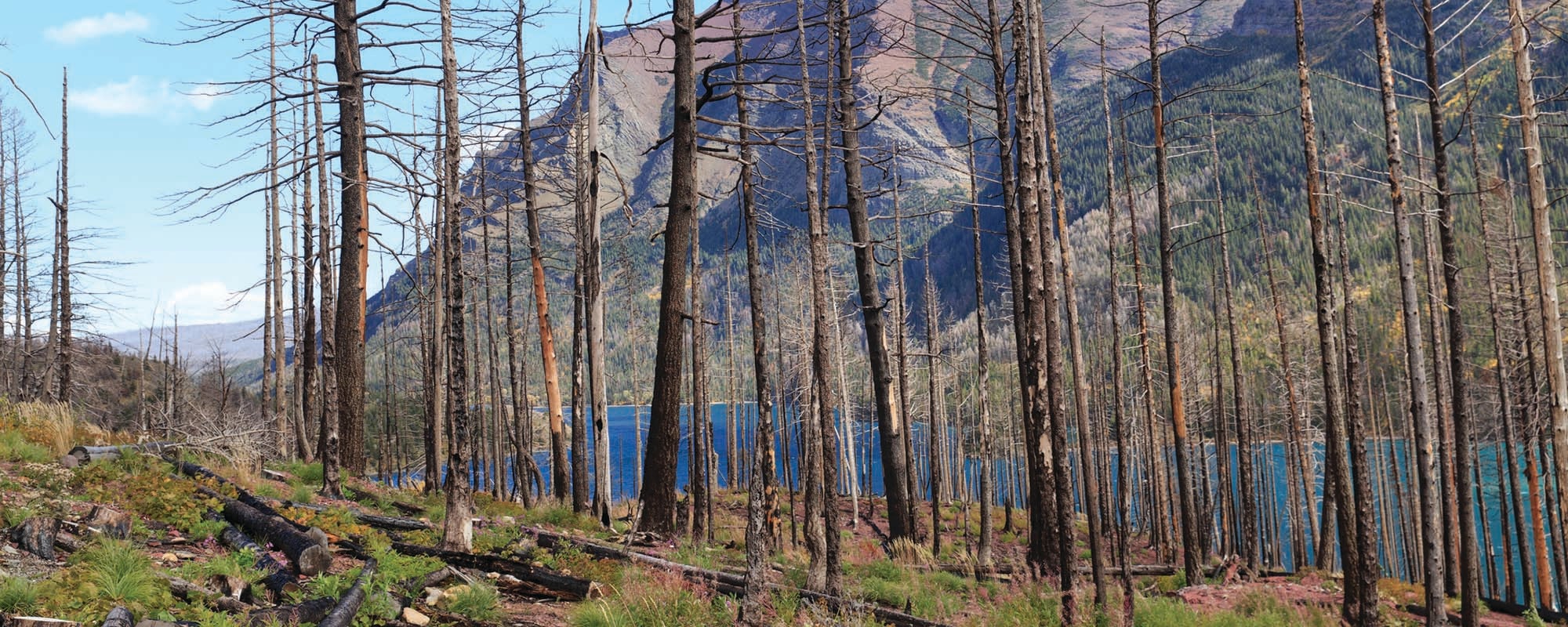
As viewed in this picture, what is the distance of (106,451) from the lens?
36.3 ft

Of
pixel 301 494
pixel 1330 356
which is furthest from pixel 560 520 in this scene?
pixel 1330 356

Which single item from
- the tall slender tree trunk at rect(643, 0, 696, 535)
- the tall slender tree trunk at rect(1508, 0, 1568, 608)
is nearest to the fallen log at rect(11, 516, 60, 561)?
the tall slender tree trunk at rect(643, 0, 696, 535)

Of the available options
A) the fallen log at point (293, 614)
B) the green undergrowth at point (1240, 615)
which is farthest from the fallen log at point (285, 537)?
the green undergrowth at point (1240, 615)

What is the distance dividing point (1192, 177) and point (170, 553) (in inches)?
7397

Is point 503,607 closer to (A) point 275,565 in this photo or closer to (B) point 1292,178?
(A) point 275,565

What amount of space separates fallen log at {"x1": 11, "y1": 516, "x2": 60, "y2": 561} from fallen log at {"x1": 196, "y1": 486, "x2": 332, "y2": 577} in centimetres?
157

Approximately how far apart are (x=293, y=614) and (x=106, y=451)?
8316 millimetres

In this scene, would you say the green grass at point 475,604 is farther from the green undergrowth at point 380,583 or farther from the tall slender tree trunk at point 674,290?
the tall slender tree trunk at point 674,290

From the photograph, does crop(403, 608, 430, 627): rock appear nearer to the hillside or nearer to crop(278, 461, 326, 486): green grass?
the hillside

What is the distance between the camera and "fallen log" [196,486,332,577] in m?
7.07

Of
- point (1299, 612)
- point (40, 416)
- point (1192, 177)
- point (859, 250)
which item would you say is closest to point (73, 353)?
point (40, 416)

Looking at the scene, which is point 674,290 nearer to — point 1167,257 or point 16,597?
point 16,597

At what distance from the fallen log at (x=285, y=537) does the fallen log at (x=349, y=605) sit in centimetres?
110

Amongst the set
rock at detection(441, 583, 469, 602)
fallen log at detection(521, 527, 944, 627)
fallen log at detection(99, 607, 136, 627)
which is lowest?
fallen log at detection(521, 527, 944, 627)
